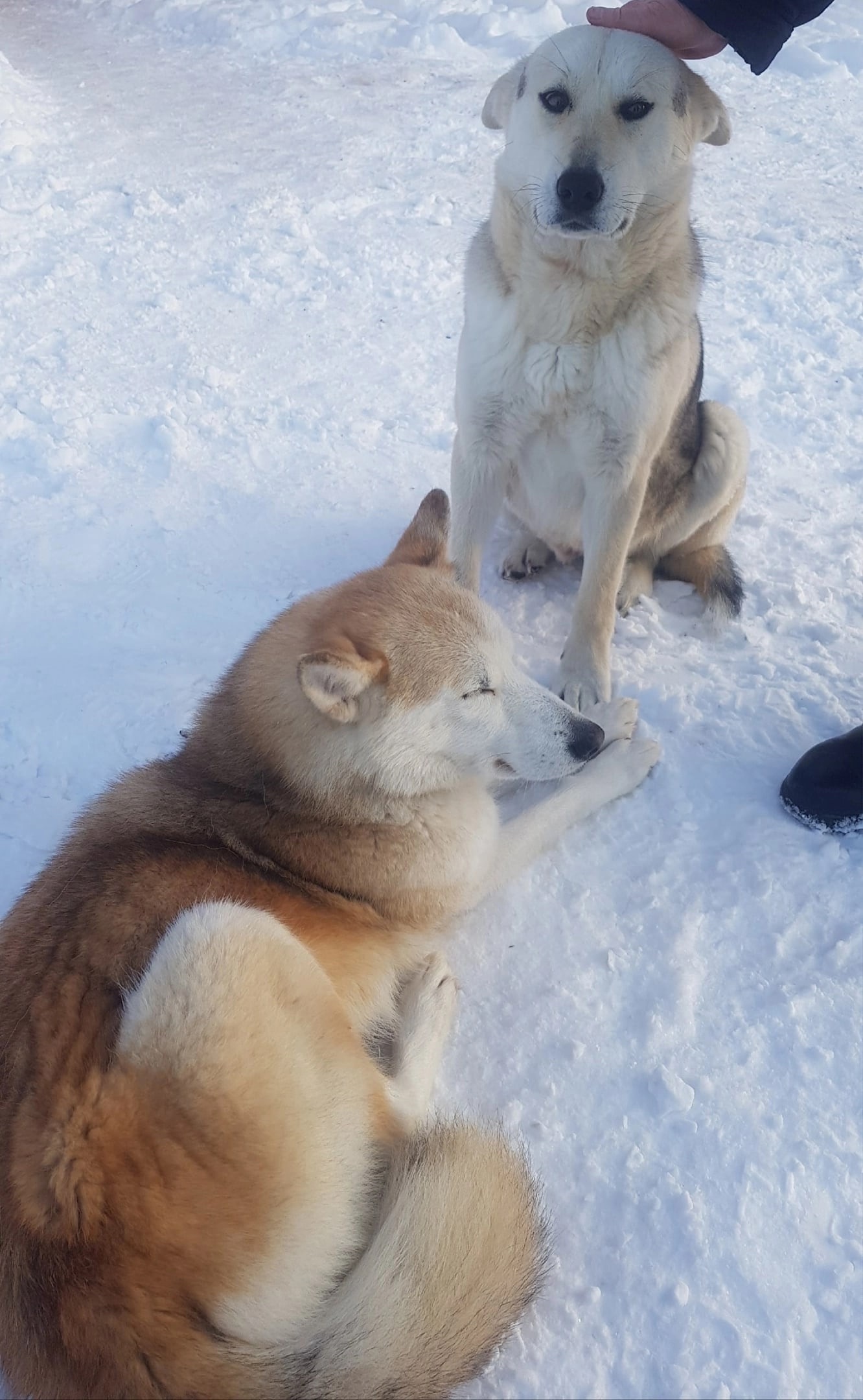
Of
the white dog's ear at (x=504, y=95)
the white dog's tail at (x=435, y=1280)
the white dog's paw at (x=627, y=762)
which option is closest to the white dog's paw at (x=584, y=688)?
the white dog's paw at (x=627, y=762)

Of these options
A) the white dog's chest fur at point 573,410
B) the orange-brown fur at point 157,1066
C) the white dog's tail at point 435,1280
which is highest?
the white dog's chest fur at point 573,410

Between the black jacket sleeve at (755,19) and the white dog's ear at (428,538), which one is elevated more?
the black jacket sleeve at (755,19)

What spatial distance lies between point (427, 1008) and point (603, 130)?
250 cm

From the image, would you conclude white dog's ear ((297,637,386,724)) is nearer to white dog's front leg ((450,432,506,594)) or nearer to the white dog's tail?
the white dog's tail

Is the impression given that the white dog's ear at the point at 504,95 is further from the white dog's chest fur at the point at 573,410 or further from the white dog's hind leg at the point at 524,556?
the white dog's hind leg at the point at 524,556

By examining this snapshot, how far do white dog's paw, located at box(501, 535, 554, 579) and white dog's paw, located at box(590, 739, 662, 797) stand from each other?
1.10 metres

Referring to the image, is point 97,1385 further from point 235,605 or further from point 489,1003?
point 235,605

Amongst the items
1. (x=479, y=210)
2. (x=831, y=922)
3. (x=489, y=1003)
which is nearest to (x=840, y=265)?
(x=479, y=210)

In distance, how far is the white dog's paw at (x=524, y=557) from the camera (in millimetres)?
3820

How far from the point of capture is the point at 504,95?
3.04 metres

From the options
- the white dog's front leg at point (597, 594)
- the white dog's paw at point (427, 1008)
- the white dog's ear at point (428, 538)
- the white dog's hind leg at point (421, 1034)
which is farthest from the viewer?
the white dog's front leg at point (597, 594)

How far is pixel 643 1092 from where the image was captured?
2186mm

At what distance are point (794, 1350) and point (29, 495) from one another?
3882 millimetres

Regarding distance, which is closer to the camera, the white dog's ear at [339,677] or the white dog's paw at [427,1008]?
the white dog's ear at [339,677]
